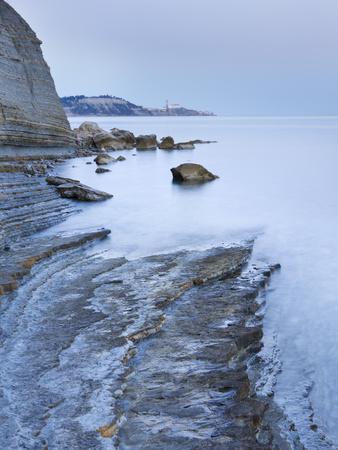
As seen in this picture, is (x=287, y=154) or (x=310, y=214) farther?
(x=287, y=154)

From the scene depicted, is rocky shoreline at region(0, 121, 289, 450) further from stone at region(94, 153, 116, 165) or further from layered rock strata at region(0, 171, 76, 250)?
stone at region(94, 153, 116, 165)

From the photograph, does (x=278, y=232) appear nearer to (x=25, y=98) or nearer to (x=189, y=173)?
(x=189, y=173)

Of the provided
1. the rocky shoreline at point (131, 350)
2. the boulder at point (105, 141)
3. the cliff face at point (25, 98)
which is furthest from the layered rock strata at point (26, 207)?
the boulder at point (105, 141)

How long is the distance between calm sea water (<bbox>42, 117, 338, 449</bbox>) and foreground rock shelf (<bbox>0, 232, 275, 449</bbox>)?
51 cm

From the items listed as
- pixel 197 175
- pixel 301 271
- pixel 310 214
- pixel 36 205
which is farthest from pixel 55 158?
pixel 301 271

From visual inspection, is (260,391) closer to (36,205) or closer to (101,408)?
(101,408)

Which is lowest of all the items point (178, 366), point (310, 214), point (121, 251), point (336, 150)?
point (336, 150)

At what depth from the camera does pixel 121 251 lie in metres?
9.50

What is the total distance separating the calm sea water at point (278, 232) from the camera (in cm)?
504

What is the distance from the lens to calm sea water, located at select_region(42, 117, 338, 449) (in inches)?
198

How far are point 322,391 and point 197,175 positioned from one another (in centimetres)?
1672

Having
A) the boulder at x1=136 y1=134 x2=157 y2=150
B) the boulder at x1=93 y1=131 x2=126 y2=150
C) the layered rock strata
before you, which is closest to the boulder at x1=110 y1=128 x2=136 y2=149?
the boulder at x1=136 y1=134 x2=157 y2=150

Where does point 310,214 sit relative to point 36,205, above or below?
below

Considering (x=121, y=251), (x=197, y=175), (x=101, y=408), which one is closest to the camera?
(x=101, y=408)
